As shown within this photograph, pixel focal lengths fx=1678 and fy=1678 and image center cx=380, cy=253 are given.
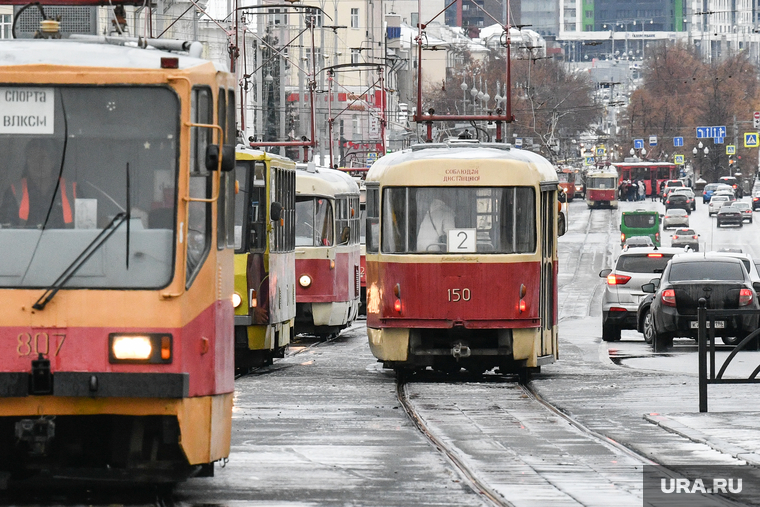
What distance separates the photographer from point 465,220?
58.9 feet

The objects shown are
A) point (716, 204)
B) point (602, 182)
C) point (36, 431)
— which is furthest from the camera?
point (602, 182)

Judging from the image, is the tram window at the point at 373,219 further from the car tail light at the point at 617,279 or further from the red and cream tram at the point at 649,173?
the red and cream tram at the point at 649,173

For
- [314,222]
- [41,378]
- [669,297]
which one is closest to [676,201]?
[314,222]

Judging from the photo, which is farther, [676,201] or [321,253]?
[676,201]

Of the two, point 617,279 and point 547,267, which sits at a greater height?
point 547,267

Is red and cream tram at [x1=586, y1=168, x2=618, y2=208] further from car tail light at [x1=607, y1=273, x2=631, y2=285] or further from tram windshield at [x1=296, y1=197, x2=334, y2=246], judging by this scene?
tram windshield at [x1=296, y1=197, x2=334, y2=246]

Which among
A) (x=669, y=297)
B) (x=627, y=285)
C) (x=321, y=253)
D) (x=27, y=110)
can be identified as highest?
(x=27, y=110)

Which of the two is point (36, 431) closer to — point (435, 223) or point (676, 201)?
point (435, 223)

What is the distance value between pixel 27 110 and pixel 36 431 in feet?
5.45

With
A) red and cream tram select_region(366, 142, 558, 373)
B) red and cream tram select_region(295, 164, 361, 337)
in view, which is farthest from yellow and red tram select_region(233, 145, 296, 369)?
red and cream tram select_region(295, 164, 361, 337)

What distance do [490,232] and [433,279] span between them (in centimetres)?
80

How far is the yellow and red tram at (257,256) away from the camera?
19203 mm

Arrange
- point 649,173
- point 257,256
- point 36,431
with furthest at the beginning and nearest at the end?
1. point 649,173
2. point 257,256
3. point 36,431

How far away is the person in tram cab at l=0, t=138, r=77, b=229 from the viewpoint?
8.62 m
